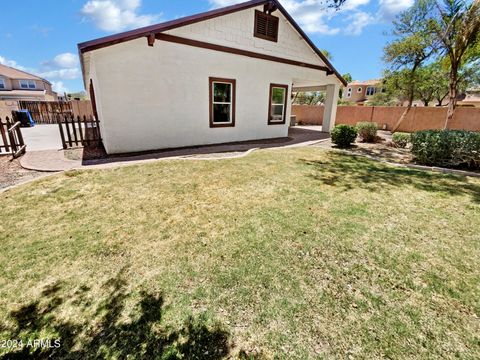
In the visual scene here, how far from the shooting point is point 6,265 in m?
2.98

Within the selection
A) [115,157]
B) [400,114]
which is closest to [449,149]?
[115,157]

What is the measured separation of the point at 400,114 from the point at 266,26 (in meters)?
13.8

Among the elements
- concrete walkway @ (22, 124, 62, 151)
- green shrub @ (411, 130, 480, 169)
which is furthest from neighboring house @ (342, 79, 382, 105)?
concrete walkway @ (22, 124, 62, 151)

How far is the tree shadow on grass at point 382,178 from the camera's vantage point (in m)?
5.28

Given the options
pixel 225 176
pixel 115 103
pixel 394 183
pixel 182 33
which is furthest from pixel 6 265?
pixel 182 33

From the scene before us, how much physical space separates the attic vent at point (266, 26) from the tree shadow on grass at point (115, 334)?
10920mm

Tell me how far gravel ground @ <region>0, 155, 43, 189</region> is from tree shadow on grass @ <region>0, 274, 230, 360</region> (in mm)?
4507

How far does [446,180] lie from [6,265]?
8.48 meters

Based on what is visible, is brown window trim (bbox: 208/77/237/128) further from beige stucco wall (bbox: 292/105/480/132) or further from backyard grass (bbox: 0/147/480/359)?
beige stucco wall (bbox: 292/105/480/132)

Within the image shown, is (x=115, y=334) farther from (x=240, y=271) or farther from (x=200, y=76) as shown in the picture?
(x=200, y=76)

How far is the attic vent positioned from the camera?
33.2 feet

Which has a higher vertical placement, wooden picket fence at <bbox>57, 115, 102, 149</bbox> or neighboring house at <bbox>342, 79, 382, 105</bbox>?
neighboring house at <bbox>342, 79, 382, 105</bbox>

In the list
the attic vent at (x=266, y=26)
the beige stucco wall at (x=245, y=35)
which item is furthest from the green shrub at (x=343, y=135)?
the attic vent at (x=266, y=26)

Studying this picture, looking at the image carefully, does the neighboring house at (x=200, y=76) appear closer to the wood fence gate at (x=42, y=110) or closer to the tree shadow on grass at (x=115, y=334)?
the tree shadow on grass at (x=115, y=334)
